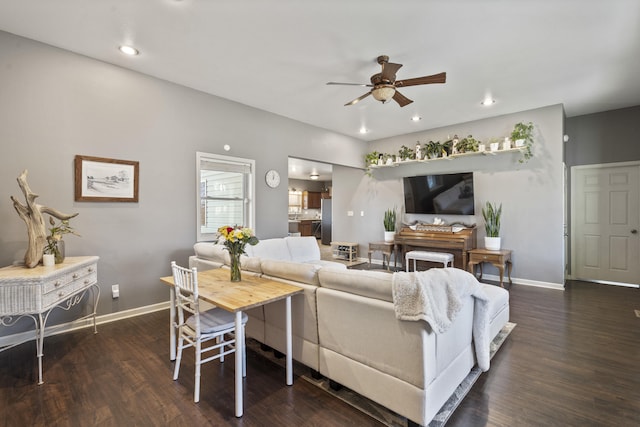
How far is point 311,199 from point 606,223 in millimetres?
9535

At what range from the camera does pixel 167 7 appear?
2.46m

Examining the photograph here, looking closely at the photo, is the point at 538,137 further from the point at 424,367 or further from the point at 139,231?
the point at 139,231

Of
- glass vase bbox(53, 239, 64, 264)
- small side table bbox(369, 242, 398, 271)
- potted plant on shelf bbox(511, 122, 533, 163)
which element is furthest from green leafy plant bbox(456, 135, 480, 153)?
glass vase bbox(53, 239, 64, 264)

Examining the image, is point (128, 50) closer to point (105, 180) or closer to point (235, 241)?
point (105, 180)

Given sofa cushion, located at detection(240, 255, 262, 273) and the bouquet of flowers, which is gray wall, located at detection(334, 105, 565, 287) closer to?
sofa cushion, located at detection(240, 255, 262, 273)

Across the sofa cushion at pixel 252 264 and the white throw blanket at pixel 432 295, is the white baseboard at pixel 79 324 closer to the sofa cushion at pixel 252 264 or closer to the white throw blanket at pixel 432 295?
the sofa cushion at pixel 252 264

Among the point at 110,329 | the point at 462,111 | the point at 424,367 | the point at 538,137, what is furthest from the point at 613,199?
the point at 110,329

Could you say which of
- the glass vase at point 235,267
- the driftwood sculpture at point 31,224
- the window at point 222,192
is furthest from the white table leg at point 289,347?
the window at point 222,192

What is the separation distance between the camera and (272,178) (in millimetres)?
5098

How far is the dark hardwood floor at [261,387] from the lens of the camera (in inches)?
73.0

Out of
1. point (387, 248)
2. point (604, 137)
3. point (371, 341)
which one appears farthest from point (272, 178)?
point (604, 137)

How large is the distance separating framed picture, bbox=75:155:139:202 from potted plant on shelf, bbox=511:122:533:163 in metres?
5.62

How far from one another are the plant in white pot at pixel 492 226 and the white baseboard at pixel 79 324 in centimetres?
511

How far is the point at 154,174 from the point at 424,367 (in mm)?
3661
